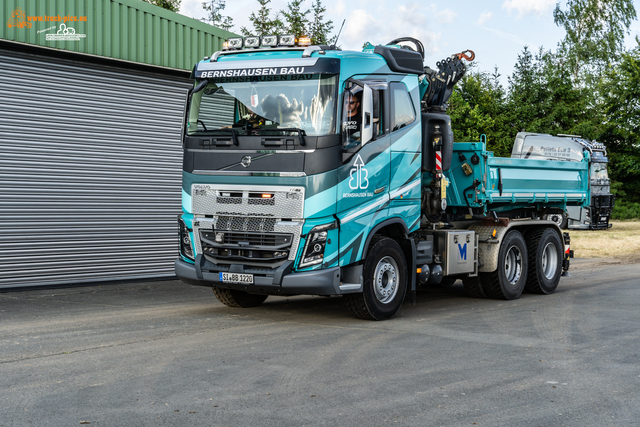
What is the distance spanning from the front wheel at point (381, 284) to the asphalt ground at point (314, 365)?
0.64 feet

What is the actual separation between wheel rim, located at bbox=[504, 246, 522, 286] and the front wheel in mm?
3156

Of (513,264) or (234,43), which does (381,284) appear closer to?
(234,43)

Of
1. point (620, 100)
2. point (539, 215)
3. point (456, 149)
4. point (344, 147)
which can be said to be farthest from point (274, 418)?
point (620, 100)

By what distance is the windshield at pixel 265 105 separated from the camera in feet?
28.6

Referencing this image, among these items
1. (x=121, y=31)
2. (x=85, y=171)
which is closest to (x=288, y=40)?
A: (x=121, y=31)

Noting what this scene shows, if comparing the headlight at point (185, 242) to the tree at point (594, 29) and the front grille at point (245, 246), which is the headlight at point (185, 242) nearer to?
the front grille at point (245, 246)

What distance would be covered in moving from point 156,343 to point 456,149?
238 inches

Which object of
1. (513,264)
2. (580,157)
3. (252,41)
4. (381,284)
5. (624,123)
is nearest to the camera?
(252,41)

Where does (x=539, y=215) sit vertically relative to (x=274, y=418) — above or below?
above

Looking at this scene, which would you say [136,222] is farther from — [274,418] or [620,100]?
[620,100]

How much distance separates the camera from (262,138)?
8891mm

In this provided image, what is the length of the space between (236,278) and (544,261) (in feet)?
22.1

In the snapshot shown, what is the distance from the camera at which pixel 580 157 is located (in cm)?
2292

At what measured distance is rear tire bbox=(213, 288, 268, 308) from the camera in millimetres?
10594
